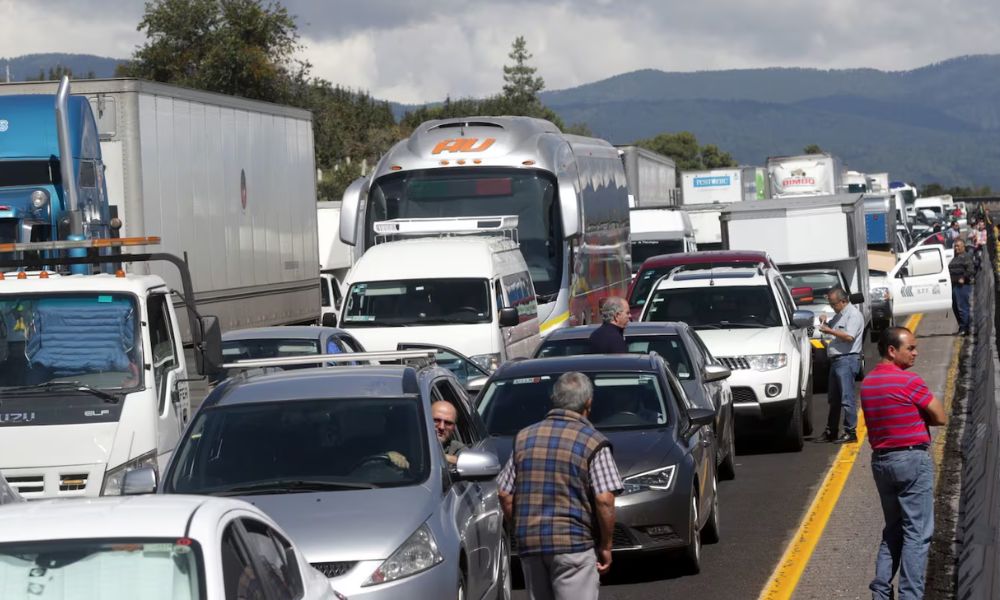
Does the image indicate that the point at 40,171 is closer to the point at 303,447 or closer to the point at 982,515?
the point at 303,447

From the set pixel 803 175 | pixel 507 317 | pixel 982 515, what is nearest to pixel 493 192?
pixel 507 317

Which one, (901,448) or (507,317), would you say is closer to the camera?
(901,448)

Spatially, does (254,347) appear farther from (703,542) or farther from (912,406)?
(912,406)

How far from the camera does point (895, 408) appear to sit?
→ 29.7ft

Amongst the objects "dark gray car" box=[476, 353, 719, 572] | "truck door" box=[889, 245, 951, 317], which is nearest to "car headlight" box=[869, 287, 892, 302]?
"truck door" box=[889, 245, 951, 317]

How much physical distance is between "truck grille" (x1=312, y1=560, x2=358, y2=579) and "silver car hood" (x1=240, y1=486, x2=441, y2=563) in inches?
0.8

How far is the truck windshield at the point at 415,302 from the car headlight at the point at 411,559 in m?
10.7

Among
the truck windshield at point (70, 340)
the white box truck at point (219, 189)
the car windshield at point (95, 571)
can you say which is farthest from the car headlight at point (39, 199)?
the car windshield at point (95, 571)

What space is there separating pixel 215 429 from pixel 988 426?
5693 millimetres

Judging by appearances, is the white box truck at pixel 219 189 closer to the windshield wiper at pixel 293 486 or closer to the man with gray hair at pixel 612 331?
the man with gray hair at pixel 612 331

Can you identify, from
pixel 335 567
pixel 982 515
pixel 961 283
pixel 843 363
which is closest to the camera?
pixel 335 567

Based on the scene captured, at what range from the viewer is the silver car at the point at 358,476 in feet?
23.5

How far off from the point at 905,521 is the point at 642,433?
2446mm

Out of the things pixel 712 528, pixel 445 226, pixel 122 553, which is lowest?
pixel 712 528
